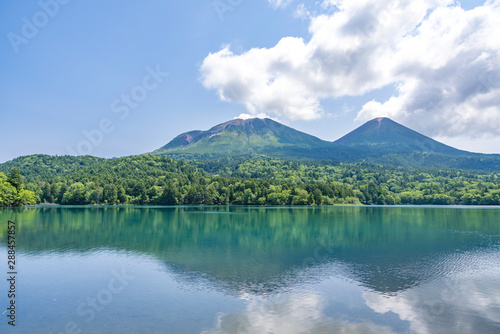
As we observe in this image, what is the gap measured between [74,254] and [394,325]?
35.3 meters

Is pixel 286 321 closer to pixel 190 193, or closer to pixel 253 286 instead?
pixel 253 286

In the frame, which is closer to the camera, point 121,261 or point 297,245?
point 121,261

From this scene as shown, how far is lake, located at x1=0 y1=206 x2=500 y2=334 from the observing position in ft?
60.9

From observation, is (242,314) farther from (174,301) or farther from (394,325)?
(394,325)

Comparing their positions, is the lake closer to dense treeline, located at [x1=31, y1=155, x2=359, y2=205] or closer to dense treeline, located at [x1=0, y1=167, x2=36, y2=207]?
dense treeline, located at [x1=0, y1=167, x2=36, y2=207]

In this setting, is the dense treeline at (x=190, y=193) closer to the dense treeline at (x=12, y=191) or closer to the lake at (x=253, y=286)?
the dense treeline at (x=12, y=191)

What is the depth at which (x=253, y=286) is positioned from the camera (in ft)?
82.6

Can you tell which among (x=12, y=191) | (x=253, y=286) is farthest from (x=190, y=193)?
(x=253, y=286)

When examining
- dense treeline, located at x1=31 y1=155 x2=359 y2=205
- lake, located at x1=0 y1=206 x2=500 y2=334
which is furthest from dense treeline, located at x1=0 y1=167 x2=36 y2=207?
lake, located at x1=0 y1=206 x2=500 y2=334

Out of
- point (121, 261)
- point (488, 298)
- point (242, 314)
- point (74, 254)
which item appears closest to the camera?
point (242, 314)

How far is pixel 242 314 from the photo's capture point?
19609mm

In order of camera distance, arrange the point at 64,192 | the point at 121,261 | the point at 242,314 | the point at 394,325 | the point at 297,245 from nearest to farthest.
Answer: the point at 394,325 < the point at 242,314 < the point at 121,261 < the point at 297,245 < the point at 64,192

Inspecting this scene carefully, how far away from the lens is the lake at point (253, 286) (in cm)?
1856

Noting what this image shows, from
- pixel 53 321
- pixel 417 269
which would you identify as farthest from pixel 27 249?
pixel 417 269
